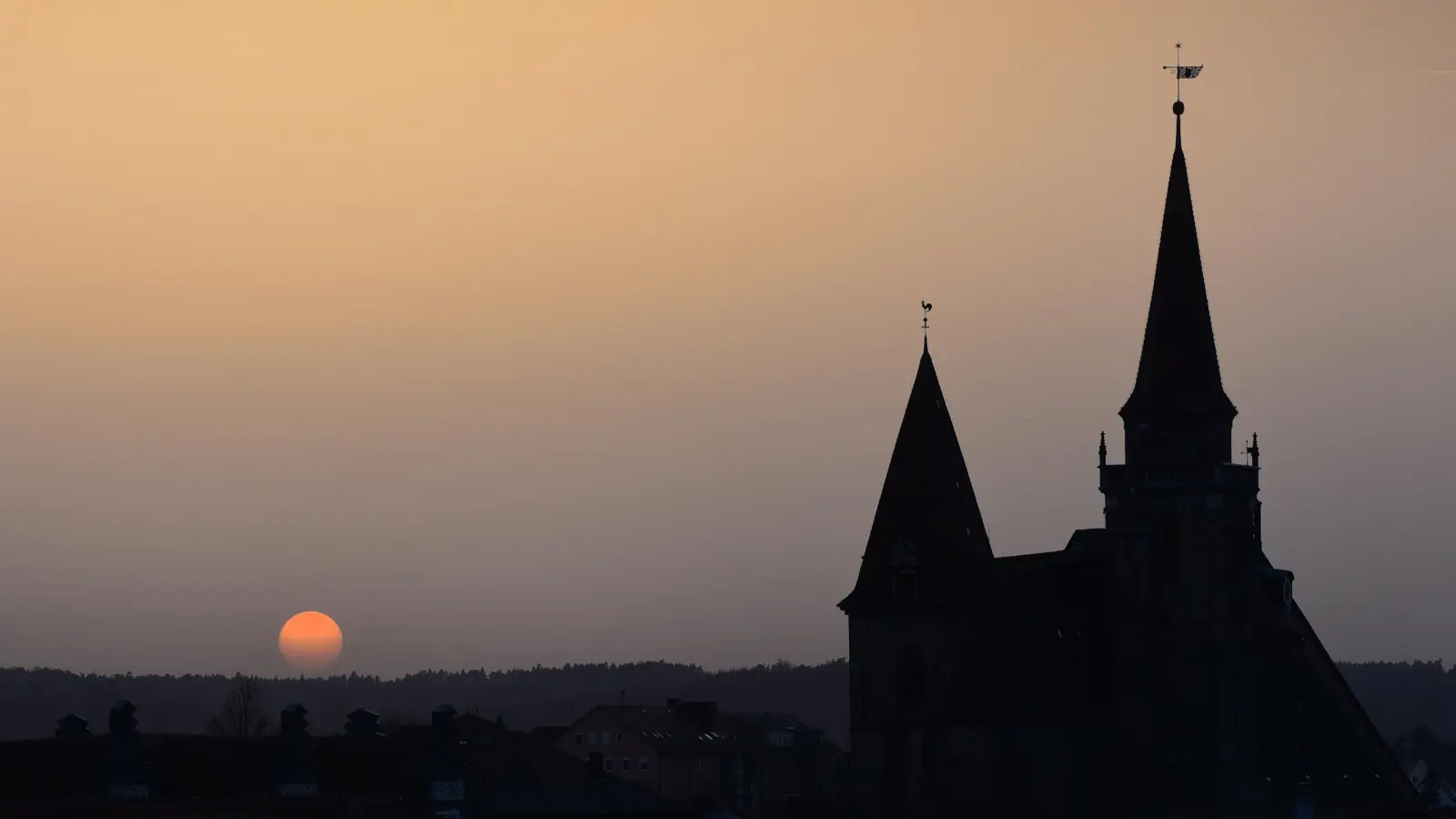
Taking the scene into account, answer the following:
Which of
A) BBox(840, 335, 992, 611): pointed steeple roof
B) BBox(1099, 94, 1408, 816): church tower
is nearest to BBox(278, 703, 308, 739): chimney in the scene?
BBox(840, 335, 992, 611): pointed steeple roof

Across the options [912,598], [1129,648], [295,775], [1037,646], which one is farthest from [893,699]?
[295,775]

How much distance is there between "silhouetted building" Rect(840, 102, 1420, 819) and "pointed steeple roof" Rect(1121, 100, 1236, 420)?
0.09m

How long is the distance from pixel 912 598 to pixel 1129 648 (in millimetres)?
9621

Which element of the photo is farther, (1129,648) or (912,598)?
(912,598)

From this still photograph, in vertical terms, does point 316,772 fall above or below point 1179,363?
below

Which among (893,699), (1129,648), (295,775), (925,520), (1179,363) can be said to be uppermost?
(1179,363)

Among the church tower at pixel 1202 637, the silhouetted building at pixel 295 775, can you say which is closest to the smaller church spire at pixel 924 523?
the church tower at pixel 1202 637

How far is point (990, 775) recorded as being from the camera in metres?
116

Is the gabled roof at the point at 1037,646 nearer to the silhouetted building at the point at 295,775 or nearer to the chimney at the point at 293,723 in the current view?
the silhouetted building at the point at 295,775

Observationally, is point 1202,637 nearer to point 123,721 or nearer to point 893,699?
point 893,699

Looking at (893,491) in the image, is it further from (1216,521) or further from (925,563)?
(1216,521)

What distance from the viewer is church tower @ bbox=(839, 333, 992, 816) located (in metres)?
117

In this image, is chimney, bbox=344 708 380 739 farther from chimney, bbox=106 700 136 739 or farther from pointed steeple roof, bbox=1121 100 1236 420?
pointed steeple roof, bbox=1121 100 1236 420

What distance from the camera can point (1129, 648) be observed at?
4574 inches
